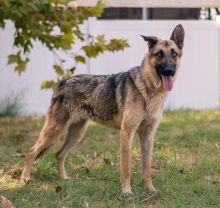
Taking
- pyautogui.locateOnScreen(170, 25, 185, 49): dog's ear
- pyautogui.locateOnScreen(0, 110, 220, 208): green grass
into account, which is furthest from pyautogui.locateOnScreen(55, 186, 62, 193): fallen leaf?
pyautogui.locateOnScreen(170, 25, 185, 49): dog's ear

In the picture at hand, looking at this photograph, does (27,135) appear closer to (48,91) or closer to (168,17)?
(48,91)

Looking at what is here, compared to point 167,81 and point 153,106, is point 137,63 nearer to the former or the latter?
point 153,106

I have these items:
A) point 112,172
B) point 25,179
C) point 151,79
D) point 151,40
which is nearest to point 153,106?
point 151,79

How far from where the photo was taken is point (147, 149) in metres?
6.39

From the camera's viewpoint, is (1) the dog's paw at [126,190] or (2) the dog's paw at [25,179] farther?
(2) the dog's paw at [25,179]

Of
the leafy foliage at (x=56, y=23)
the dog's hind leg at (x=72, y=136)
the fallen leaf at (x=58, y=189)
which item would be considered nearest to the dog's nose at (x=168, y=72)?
the dog's hind leg at (x=72, y=136)

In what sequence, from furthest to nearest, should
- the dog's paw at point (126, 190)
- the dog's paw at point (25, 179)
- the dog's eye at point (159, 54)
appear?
the dog's paw at point (25, 179), the dog's paw at point (126, 190), the dog's eye at point (159, 54)

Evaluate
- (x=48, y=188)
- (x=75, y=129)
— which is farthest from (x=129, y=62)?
(x=48, y=188)

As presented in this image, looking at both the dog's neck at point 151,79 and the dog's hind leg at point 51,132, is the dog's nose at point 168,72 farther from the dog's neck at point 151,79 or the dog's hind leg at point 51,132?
the dog's hind leg at point 51,132

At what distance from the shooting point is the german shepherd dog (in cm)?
593

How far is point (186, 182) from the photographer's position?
254 inches

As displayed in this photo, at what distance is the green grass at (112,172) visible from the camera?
19.0 feet

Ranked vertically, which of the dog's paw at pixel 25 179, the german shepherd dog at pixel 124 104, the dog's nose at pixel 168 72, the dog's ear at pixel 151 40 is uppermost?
the dog's ear at pixel 151 40

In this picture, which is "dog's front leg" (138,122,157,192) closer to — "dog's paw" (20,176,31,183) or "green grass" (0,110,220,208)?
"green grass" (0,110,220,208)
